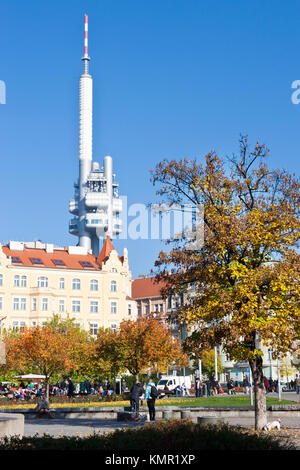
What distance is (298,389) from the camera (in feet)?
212

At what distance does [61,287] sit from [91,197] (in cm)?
6736

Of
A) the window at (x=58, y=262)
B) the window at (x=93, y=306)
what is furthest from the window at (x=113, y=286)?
the window at (x=58, y=262)

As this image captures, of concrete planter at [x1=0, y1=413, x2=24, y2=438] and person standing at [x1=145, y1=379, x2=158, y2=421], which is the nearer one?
concrete planter at [x1=0, y1=413, x2=24, y2=438]

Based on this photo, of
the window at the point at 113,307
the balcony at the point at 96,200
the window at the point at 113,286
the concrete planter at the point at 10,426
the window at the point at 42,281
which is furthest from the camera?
the balcony at the point at 96,200

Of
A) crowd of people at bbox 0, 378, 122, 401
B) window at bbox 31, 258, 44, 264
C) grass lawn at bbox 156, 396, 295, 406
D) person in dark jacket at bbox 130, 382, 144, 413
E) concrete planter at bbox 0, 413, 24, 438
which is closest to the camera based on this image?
concrete planter at bbox 0, 413, 24, 438

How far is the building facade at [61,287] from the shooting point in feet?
296

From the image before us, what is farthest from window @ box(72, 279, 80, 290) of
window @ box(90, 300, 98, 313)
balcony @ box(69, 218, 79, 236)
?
balcony @ box(69, 218, 79, 236)

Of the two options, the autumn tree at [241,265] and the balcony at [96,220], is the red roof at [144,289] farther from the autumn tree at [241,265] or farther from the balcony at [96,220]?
the autumn tree at [241,265]

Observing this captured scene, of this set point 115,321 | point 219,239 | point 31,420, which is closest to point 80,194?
point 115,321

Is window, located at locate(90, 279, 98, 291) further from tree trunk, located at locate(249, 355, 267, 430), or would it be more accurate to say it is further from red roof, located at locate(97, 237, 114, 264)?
tree trunk, located at locate(249, 355, 267, 430)

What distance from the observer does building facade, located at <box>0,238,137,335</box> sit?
90.3 meters

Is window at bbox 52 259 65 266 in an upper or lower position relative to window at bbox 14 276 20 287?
upper

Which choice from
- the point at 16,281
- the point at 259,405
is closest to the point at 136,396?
the point at 259,405
